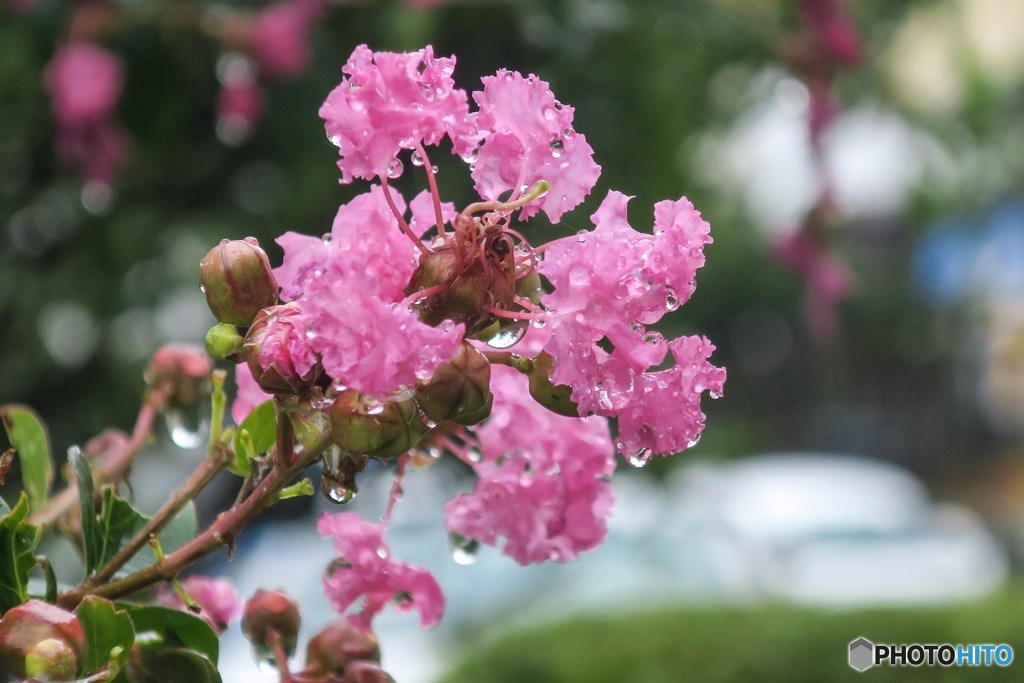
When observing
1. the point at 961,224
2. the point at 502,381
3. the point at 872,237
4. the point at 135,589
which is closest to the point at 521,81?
the point at 502,381

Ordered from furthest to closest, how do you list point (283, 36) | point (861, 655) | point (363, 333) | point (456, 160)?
point (861, 655) → point (456, 160) → point (283, 36) → point (363, 333)

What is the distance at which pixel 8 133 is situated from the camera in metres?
1.65

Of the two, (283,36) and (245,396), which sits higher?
(283,36)

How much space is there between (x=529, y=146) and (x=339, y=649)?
9.0 inches

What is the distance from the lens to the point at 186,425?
0.64 meters

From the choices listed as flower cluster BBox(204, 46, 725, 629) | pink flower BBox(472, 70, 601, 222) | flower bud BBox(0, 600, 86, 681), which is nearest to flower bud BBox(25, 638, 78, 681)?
flower bud BBox(0, 600, 86, 681)

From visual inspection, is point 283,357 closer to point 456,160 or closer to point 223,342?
point 223,342

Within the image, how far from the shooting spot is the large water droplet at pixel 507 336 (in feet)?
1.38

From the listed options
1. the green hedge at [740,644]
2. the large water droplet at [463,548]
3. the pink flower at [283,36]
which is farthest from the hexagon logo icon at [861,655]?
the large water droplet at [463,548]

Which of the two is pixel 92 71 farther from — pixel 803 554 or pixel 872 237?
pixel 872 237

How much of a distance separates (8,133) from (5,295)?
0.24 metres

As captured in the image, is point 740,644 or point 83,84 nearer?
point 83,84

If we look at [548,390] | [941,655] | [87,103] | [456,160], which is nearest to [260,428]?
[548,390]

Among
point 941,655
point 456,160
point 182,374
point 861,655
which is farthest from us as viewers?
point 861,655
